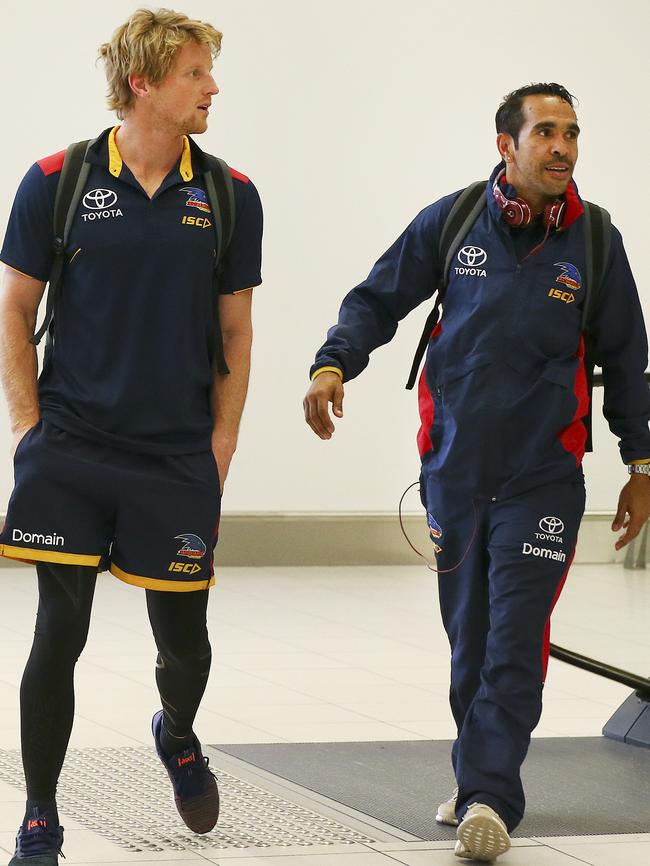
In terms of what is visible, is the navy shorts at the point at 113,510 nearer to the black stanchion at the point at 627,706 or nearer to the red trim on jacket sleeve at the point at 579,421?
the red trim on jacket sleeve at the point at 579,421

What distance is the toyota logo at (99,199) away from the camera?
3.22 metres

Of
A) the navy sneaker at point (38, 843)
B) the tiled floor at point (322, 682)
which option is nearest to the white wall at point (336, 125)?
the tiled floor at point (322, 682)

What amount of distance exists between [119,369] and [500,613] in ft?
3.45

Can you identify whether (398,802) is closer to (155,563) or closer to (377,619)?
(155,563)

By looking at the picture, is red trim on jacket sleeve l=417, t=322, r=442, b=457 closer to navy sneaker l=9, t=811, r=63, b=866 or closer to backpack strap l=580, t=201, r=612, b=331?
backpack strap l=580, t=201, r=612, b=331

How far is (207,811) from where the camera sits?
3529 mm

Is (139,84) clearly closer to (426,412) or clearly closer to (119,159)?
(119,159)

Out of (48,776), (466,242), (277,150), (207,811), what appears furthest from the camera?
(277,150)

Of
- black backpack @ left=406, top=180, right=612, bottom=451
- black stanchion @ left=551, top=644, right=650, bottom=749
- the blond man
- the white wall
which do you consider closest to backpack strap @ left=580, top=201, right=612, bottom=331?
black backpack @ left=406, top=180, right=612, bottom=451

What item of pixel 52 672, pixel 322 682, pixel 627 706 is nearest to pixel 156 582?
pixel 52 672

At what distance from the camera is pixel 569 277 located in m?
3.71

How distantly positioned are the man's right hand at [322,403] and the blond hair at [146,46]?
74 cm

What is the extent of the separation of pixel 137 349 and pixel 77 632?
0.58 metres

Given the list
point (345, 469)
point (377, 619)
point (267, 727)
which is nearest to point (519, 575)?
point (267, 727)
